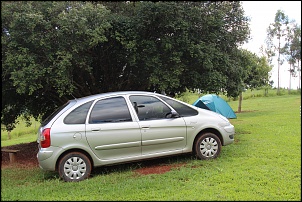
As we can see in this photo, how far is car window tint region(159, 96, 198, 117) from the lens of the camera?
6.29 m

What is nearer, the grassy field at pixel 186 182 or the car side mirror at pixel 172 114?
the grassy field at pixel 186 182

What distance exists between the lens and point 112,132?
5598 mm

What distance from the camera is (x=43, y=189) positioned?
4.92 metres

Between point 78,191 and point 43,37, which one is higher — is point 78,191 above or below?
below

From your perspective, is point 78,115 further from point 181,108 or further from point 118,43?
point 118,43

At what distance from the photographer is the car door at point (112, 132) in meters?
5.53

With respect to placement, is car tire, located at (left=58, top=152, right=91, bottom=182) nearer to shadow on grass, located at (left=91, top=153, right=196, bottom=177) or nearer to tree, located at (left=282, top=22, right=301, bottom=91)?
shadow on grass, located at (left=91, top=153, right=196, bottom=177)

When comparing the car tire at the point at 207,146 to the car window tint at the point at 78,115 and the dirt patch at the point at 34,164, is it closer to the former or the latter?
the dirt patch at the point at 34,164

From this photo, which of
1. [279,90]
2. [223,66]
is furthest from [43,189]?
[279,90]

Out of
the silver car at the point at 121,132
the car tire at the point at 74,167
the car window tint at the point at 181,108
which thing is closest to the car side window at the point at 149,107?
the silver car at the point at 121,132

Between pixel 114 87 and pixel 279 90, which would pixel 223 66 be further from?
pixel 279 90

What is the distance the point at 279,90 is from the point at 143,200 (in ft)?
131

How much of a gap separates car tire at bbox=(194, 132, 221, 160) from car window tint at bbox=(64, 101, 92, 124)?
237 centimetres

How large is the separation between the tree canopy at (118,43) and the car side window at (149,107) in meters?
1.49
